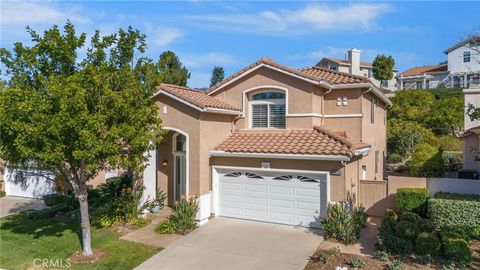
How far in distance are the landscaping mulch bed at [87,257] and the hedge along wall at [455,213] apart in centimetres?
1241

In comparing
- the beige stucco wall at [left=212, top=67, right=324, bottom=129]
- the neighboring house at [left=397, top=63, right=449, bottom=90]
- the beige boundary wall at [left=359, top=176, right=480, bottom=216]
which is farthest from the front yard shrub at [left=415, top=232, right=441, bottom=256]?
the neighboring house at [left=397, top=63, right=449, bottom=90]

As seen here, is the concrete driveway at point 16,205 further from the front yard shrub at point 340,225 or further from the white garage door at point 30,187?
the front yard shrub at point 340,225

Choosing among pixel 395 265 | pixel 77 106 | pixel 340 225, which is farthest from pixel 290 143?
pixel 77 106

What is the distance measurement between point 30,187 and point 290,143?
18.6 meters

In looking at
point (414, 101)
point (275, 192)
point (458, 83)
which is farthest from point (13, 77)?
point (458, 83)

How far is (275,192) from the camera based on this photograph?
15.3 metres

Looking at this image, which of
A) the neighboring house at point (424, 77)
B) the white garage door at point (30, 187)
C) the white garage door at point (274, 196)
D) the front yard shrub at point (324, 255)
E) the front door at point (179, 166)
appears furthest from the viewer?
the neighboring house at point (424, 77)

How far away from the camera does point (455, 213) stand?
13062mm

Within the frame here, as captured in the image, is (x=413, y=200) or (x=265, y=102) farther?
(x=265, y=102)

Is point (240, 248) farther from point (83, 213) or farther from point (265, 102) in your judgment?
point (265, 102)

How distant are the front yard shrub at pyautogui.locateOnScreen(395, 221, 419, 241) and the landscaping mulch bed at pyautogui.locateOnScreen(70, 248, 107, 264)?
34.2ft

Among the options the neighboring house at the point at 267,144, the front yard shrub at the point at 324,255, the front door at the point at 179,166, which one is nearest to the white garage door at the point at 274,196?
the neighboring house at the point at 267,144

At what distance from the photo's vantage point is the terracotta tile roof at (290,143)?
559 inches

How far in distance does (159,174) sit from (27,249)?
6647mm
